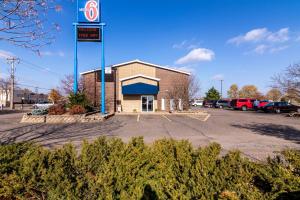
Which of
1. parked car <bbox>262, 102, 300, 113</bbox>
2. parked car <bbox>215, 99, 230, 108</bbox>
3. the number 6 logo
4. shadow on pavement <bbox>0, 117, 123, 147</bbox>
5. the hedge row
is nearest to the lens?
the hedge row

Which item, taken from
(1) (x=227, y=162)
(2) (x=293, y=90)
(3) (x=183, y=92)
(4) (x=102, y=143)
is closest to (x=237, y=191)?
(1) (x=227, y=162)

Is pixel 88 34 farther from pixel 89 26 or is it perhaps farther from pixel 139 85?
pixel 139 85

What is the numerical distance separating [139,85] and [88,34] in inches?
409

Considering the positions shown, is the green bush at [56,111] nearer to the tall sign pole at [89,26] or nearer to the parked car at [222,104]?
the tall sign pole at [89,26]

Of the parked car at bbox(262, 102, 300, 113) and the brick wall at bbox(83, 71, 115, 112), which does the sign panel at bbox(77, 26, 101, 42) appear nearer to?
the brick wall at bbox(83, 71, 115, 112)

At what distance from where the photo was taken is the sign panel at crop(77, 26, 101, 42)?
23.1 metres

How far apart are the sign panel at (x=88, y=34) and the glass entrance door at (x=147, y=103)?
1174 cm

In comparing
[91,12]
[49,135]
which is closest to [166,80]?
[91,12]

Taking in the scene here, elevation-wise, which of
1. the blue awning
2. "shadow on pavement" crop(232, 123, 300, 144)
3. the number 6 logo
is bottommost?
"shadow on pavement" crop(232, 123, 300, 144)

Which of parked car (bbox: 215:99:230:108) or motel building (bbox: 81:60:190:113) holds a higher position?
motel building (bbox: 81:60:190:113)

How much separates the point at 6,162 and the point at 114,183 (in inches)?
75.8

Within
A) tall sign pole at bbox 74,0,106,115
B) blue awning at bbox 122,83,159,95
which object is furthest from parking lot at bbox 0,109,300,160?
blue awning at bbox 122,83,159,95

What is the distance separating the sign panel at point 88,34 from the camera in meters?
23.1

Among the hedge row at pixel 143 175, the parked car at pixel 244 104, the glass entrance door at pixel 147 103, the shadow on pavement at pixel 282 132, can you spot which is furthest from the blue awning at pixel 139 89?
the hedge row at pixel 143 175
